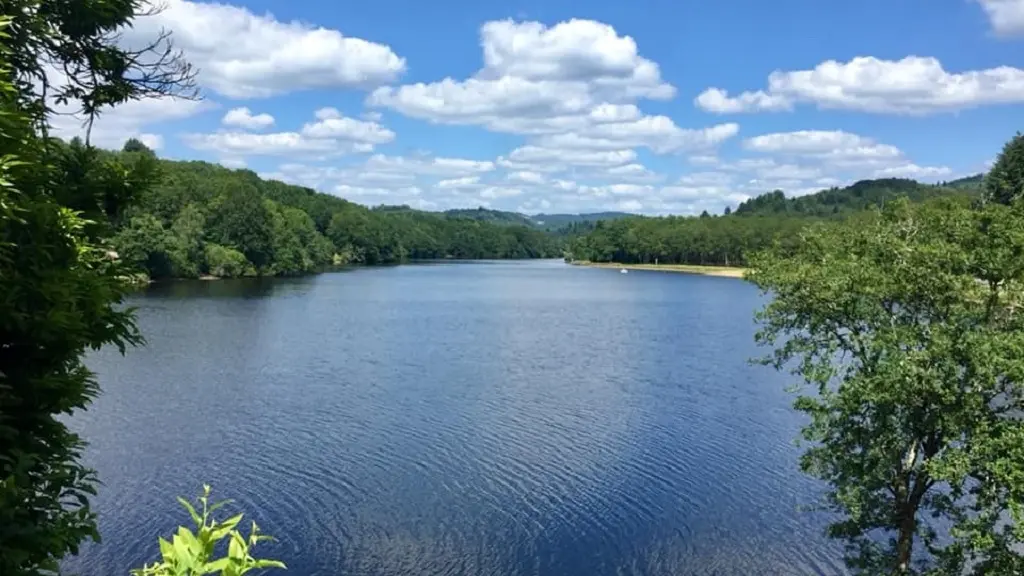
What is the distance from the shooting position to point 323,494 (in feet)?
71.1

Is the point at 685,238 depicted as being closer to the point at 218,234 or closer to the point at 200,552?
the point at 218,234

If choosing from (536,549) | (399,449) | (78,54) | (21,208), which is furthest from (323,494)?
(21,208)

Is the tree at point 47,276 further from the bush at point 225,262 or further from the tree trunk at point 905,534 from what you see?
the bush at point 225,262

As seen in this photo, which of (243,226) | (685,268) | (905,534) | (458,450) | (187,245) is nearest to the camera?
(905,534)

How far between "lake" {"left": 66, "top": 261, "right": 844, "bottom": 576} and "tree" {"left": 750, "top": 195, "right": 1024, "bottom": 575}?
5.09m

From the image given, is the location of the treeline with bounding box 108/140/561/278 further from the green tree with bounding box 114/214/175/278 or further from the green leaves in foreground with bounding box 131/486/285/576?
the green leaves in foreground with bounding box 131/486/285/576

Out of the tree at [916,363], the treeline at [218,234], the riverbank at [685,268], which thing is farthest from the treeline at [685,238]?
the tree at [916,363]

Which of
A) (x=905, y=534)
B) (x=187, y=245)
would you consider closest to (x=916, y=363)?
(x=905, y=534)

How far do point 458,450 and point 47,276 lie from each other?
20.5 meters

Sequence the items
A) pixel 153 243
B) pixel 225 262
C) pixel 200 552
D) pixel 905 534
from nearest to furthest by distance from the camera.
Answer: pixel 200 552 < pixel 905 534 < pixel 153 243 < pixel 225 262

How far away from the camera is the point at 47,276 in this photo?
6293 millimetres

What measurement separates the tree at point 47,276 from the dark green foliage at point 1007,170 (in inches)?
3517

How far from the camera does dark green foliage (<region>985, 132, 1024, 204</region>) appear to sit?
8138 centimetres

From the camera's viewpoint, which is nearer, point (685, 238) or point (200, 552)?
point (200, 552)
